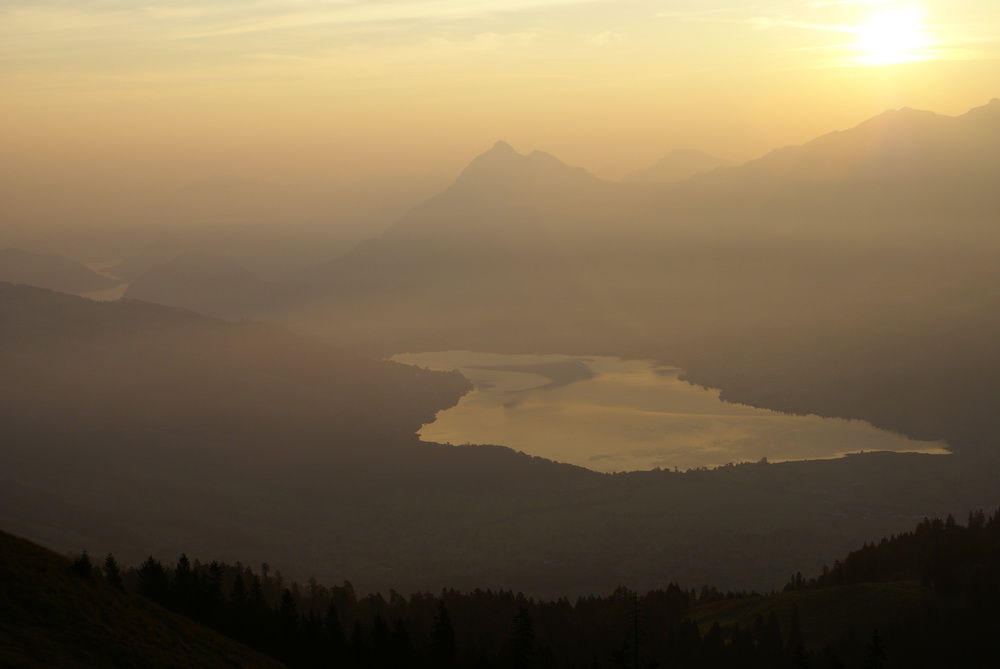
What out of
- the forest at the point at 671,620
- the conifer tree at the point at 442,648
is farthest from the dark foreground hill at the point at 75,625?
the conifer tree at the point at 442,648

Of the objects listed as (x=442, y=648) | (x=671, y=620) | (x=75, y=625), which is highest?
(x=75, y=625)

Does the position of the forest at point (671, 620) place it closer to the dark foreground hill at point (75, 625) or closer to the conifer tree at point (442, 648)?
the conifer tree at point (442, 648)

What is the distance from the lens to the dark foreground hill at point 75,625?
4750 centimetres

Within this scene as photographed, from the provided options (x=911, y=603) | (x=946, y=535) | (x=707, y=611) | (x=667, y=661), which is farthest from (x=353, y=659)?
(x=946, y=535)

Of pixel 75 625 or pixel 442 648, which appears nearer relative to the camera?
pixel 75 625

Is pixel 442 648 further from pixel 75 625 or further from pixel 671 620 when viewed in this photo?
pixel 671 620

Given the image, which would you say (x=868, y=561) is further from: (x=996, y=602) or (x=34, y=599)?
(x=34, y=599)

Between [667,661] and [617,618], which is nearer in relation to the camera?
[667,661]

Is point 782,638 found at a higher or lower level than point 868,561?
lower

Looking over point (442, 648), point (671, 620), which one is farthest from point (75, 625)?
point (671, 620)

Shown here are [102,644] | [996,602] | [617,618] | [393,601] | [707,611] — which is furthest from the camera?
[393,601]

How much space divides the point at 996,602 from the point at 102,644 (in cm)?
8844

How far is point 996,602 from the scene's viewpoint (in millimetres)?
106750

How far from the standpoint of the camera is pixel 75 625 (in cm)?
5084
